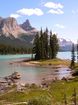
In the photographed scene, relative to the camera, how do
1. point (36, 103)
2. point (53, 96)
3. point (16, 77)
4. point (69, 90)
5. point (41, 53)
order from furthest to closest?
point (41, 53) → point (16, 77) → point (69, 90) → point (53, 96) → point (36, 103)

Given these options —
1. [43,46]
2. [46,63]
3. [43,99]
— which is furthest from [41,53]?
[43,99]

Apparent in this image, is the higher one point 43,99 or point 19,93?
point 43,99

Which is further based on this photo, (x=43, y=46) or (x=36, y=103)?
(x=43, y=46)

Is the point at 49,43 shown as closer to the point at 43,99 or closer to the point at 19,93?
the point at 19,93

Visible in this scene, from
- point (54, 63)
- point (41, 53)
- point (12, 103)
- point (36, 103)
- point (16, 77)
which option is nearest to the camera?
point (36, 103)

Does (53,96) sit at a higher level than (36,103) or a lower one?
lower

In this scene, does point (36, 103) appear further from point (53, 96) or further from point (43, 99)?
point (53, 96)

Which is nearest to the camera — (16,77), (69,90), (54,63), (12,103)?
(12,103)

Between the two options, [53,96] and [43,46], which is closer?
[53,96]

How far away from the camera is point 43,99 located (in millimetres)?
23719

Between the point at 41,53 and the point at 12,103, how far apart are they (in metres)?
132

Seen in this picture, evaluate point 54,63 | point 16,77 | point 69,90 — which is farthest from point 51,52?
point 69,90

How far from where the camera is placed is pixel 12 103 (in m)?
40.6

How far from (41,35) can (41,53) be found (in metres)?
11.6
